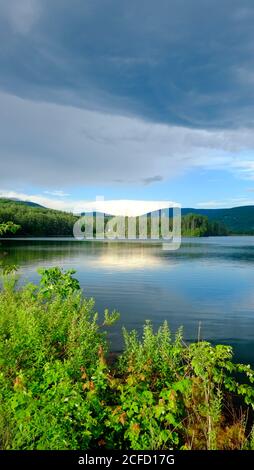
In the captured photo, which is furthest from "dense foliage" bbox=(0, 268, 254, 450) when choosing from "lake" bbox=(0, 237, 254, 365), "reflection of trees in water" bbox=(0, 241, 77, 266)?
"reflection of trees in water" bbox=(0, 241, 77, 266)

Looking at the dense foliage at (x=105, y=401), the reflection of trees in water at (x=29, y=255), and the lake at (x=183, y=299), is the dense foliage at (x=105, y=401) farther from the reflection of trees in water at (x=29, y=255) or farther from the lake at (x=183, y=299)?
the reflection of trees in water at (x=29, y=255)

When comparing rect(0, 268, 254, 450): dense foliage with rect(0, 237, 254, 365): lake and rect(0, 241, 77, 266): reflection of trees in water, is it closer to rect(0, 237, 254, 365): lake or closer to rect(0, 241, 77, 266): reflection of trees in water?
rect(0, 237, 254, 365): lake

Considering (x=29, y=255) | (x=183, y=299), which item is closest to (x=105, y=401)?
(x=183, y=299)

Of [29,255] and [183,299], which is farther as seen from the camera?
[29,255]

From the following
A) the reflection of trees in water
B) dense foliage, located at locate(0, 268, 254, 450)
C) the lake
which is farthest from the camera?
the reflection of trees in water

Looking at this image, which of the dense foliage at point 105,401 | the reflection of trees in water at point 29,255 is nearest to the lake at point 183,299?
the dense foliage at point 105,401

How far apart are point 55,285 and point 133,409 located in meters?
8.87

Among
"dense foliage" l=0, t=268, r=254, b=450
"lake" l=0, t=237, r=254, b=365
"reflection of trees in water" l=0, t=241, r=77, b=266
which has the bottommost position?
"lake" l=0, t=237, r=254, b=365

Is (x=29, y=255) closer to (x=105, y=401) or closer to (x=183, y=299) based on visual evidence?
(x=183, y=299)

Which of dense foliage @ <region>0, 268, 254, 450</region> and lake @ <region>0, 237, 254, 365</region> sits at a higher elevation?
dense foliage @ <region>0, 268, 254, 450</region>

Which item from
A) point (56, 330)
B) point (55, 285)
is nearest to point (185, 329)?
point (55, 285)
